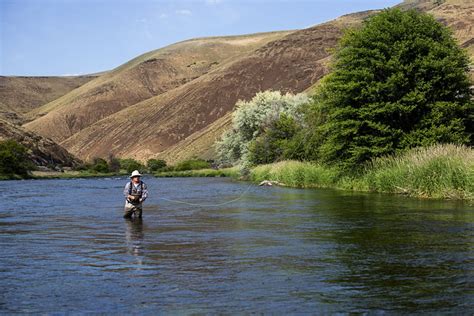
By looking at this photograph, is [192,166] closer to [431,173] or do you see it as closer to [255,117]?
[255,117]

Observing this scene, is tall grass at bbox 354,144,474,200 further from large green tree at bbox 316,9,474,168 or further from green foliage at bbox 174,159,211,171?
green foliage at bbox 174,159,211,171

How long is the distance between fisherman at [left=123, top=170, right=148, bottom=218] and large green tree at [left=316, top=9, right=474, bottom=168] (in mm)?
16601

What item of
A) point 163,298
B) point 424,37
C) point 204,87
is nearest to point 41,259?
point 163,298

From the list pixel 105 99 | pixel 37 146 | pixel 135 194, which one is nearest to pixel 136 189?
pixel 135 194

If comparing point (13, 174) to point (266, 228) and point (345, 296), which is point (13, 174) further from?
point (345, 296)

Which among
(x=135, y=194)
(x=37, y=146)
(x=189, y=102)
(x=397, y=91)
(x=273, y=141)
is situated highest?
(x=189, y=102)

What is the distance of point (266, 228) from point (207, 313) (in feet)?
33.1

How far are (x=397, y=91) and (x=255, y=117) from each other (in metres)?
30.4

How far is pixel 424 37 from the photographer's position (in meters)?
36.0

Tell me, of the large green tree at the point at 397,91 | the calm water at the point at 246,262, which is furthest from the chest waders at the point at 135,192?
the large green tree at the point at 397,91

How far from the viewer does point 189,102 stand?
15450 centimetres

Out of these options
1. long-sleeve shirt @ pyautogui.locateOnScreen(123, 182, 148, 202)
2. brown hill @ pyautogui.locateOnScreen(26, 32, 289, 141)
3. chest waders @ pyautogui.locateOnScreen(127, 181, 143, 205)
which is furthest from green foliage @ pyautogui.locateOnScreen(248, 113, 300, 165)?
brown hill @ pyautogui.locateOnScreen(26, 32, 289, 141)

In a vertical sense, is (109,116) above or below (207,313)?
above

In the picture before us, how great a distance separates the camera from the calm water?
9133 millimetres
